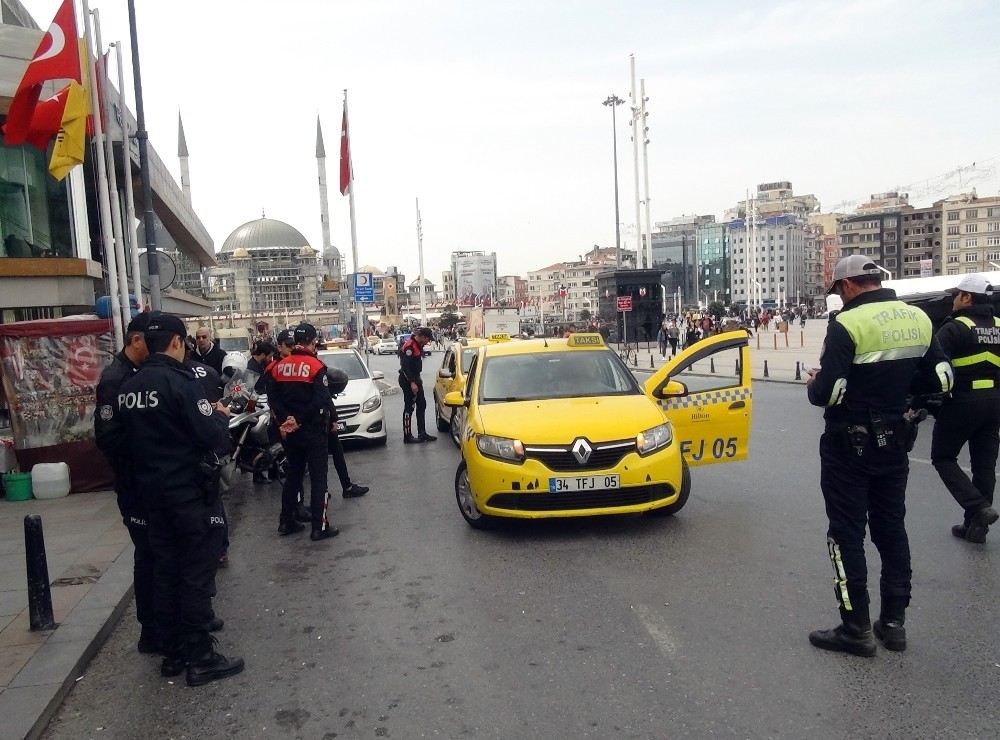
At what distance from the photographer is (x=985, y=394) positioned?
20.1 ft

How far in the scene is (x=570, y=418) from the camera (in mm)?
6883

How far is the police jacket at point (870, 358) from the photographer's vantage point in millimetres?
4270

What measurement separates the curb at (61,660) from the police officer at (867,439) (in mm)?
3857

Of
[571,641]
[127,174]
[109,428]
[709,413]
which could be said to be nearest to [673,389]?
[709,413]

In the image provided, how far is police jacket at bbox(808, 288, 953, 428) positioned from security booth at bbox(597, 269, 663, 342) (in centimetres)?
3800

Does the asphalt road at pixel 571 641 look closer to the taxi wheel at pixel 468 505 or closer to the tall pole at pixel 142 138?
the taxi wheel at pixel 468 505

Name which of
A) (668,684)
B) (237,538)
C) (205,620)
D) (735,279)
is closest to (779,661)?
(668,684)

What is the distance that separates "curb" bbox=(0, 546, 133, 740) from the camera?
3939mm

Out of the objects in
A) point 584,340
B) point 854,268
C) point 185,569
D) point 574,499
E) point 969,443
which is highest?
point 854,268

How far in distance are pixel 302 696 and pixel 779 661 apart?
238 cm

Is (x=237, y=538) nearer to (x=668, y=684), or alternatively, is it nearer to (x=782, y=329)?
(x=668, y=684)

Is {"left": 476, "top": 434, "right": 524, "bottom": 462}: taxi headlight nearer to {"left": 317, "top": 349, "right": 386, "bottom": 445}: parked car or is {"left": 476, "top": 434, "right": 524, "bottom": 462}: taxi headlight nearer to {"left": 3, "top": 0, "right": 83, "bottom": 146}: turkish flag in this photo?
{"left": 317, "top": 349, "right": 386, "bottom": 445}: parked car

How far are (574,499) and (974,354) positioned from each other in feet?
10.3

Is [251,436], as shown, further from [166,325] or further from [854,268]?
[854,268]
